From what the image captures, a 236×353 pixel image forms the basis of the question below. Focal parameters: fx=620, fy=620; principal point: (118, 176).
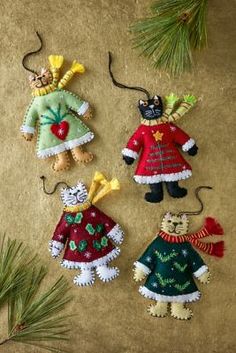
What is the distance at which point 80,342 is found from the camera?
53.8 inches

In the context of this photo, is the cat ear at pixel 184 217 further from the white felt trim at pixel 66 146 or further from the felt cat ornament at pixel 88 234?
the white felt trim at pixel 66 146

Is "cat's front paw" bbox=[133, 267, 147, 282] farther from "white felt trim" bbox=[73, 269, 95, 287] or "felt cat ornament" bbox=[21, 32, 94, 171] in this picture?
"felt cat ornament" bbox=[21, 32, 94, 171]

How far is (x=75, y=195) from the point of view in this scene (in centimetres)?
129

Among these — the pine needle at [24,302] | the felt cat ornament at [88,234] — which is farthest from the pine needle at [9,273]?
the felt cat ornament at [88,234]

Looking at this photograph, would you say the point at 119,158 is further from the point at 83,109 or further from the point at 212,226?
the point at 212,226

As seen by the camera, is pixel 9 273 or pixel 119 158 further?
pixel 119 158

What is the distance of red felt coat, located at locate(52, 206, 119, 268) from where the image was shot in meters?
1.29

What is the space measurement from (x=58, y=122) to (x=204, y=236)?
15.1 inches

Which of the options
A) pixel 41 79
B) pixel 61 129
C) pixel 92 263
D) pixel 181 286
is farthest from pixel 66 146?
pixel 181 286

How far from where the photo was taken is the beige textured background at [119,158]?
4.16ft

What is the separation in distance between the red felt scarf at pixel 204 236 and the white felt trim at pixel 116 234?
0.09m

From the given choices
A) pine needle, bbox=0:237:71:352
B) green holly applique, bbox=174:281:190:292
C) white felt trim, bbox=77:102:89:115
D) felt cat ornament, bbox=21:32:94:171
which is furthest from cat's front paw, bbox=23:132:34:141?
green holly applique, bbox=174:281:190:292

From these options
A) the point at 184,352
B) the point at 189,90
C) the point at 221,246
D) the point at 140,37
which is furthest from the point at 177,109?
the point at 184,352

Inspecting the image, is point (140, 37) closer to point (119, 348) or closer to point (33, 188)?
point (33, 188)
